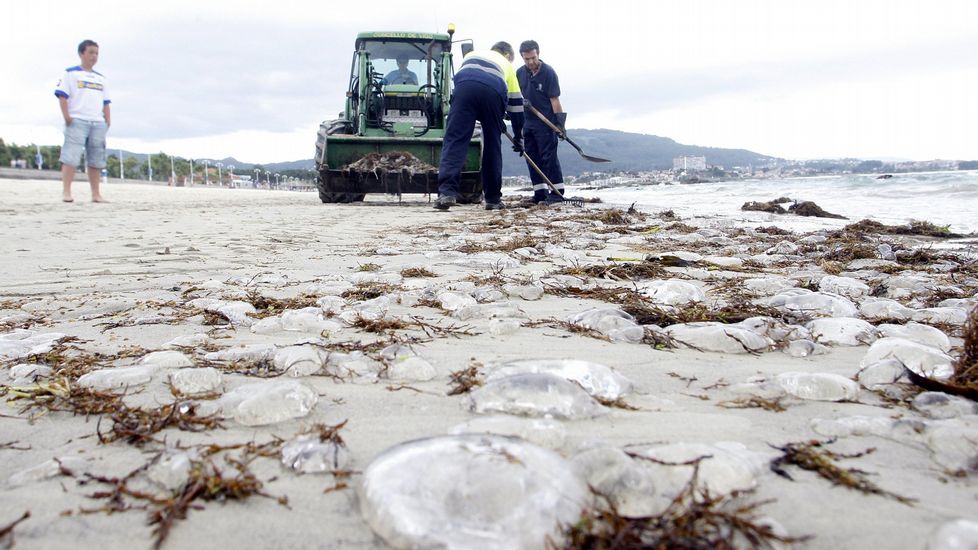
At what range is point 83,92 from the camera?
810 cm

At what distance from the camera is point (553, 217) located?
6.50 metres

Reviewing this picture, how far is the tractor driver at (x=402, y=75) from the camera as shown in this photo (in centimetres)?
1122

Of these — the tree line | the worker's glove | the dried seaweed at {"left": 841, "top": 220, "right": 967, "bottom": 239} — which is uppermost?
the tree line

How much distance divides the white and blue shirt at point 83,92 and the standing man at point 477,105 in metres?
4.74

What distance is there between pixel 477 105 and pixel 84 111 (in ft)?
17.1

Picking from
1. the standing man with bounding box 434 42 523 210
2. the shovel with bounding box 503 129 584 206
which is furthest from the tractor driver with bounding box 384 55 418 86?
the standing man with bounding box 434 42 523 210

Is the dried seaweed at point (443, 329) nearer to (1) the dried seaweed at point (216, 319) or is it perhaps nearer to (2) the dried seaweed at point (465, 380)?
(2) the dried seaweed at point (465, 380)

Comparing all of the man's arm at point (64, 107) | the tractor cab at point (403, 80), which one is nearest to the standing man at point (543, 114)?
the tractor cab at point (403, 80)

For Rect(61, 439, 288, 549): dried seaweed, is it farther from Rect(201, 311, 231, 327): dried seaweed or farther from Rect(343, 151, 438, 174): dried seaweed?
Rect(343, 151, 438, 174): dried seaweed

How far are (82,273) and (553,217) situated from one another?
14.6 ft

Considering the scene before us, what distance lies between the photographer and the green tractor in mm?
9344

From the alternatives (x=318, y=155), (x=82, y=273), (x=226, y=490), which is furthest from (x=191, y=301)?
(x=318, y=155)

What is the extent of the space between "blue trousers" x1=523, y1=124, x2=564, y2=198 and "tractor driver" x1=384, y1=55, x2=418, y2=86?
3.17 m

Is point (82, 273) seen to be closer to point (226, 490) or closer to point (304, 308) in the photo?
point (304, 308)
